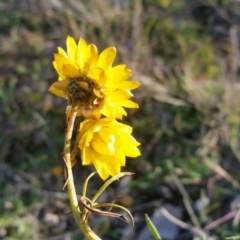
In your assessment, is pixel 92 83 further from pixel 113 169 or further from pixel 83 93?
pixel 113 169

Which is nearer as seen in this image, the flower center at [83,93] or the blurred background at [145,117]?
the flower center at [83,93]

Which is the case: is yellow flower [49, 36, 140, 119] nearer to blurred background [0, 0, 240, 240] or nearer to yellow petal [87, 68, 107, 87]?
yellow petal [87, 68, 107, 87]

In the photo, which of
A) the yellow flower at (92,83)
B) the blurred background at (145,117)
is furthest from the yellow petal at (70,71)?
the blurred background at (145,117)

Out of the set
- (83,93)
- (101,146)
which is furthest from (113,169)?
(83,93)

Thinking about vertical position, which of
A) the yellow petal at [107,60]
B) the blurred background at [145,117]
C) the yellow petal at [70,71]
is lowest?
the blurred background at [145,117]

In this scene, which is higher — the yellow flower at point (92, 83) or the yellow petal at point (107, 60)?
the yellow petal at point (107, 60)

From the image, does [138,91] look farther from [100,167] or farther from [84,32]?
[100,167]

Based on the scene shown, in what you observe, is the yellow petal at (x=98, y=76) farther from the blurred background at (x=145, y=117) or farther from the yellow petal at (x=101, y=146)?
the blurred background at (x=145, y=117)

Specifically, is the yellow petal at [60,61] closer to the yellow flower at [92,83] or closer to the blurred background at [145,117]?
the yellow flower at [92,83]
